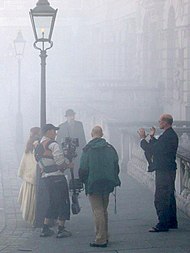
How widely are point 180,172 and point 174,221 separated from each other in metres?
1.85

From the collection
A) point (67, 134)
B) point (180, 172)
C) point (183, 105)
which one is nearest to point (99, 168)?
point (180, 172)

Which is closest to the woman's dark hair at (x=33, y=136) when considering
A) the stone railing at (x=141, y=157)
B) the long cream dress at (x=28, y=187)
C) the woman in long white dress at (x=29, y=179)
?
the woman in long white dress at (x=29, y=179)

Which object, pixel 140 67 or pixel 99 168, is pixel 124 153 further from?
pixel 140 67

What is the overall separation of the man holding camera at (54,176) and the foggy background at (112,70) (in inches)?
445

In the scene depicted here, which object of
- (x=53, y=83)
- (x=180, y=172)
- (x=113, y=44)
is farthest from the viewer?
(x=113, y=44)

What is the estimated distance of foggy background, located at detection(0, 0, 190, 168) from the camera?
32.5 m

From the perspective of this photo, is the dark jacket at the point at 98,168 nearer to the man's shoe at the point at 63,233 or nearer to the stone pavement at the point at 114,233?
the stone pavement at the point at 114,233

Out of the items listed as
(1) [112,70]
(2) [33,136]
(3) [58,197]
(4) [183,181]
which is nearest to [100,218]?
(3) [58,197]

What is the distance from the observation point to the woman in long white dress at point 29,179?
40.0 ft

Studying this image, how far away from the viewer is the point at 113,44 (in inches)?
2168

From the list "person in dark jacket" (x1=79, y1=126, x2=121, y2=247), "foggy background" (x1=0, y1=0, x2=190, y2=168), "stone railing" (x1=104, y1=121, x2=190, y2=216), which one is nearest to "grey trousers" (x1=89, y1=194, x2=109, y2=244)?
"person in dark jacket" (x1=79, y1=126, x2=121, y2=247)

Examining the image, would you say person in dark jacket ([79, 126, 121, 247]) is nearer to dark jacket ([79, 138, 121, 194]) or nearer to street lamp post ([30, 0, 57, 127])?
dark jacket ([79, 138, 121, 194])

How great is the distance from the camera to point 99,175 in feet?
33.8

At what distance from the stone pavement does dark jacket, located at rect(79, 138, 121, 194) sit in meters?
0.81
